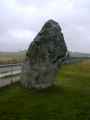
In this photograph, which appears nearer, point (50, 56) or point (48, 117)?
point (48, 117)

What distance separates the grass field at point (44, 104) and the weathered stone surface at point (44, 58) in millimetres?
501

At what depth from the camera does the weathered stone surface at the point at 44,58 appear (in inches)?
589

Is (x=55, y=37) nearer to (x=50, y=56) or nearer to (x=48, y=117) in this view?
(x=50, y=56)

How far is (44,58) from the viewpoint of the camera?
15.2 metres

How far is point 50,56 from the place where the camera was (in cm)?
1518

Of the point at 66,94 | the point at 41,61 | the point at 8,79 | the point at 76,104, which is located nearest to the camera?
the point at 76,104

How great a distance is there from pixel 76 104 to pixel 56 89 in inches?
113

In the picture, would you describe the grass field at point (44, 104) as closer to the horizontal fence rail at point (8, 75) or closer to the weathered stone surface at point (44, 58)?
the weathered stone surface at point (44, 58)

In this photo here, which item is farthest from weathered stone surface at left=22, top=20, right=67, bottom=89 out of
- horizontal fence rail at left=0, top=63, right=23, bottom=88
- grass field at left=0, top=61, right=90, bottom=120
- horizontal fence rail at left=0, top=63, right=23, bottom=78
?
horizontal fence rail at left=0, top=63, right=23, bottom=78

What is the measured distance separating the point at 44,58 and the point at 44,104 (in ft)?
11.0

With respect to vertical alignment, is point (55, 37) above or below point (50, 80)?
above

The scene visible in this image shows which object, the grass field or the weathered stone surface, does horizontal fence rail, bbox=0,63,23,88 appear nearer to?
the grass field

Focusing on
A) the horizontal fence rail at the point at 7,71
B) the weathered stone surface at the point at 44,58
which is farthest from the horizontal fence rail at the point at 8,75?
the weathered stone surface at the point at 44,58

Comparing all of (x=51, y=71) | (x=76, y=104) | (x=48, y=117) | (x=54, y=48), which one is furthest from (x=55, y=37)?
(x=48, y=117)
